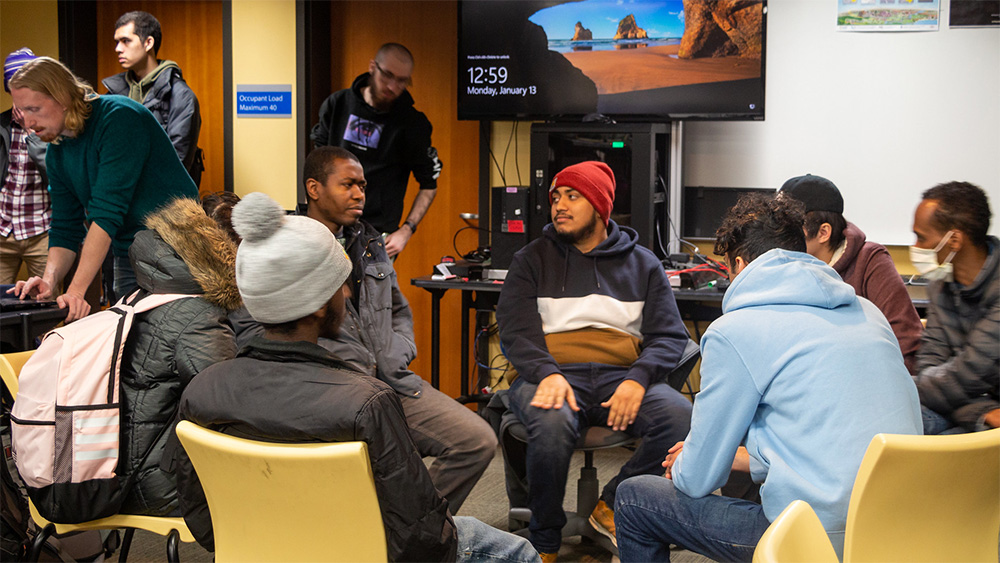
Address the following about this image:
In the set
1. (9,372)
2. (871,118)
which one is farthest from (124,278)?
(871,118)

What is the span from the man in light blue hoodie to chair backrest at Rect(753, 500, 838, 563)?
32 centimetres

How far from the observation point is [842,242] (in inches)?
104

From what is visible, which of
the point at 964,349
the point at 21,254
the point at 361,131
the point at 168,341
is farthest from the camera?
the point at 21,254

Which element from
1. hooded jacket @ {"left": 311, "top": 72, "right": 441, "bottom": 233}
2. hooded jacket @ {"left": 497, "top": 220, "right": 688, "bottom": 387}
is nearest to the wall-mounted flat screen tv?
hooded jacket @ {"left": 311, "top": 72, "right": 441, "bottom": 233}

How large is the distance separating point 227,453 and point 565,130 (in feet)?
8.85

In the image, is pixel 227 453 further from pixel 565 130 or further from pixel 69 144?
pixel 565 130

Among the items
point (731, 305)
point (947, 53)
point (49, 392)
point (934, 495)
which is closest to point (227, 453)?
point (49, 392)

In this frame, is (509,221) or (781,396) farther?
(509,221)

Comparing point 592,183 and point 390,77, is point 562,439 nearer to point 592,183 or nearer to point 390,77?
point 592,183

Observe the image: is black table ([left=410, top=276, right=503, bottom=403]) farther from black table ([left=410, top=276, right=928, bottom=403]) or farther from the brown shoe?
the brown shoe

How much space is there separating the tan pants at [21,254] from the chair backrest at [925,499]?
404 cm

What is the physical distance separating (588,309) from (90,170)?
169 cm

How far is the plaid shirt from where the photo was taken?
4172 millimetres

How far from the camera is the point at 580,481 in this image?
9.80 feet
